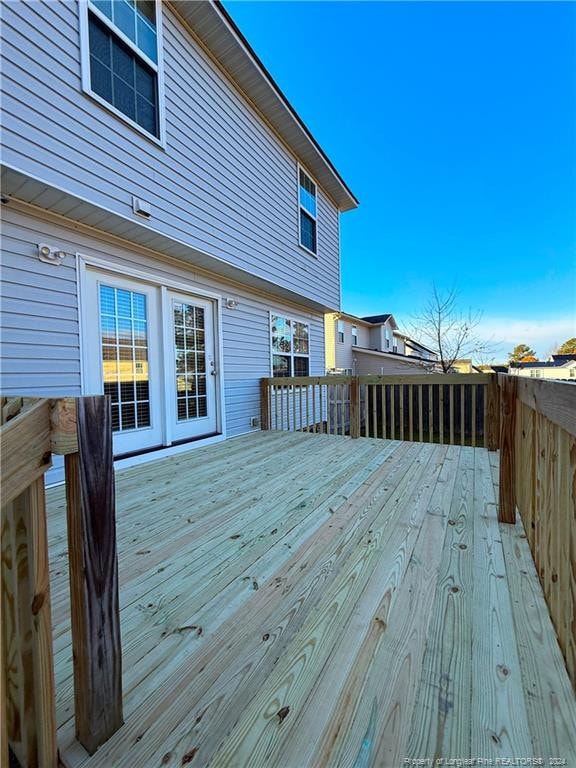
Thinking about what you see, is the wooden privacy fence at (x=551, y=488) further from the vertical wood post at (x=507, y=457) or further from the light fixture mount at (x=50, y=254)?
the light fixture mount at (x=50, y=254)

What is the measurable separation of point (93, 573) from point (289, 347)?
5.93 metres

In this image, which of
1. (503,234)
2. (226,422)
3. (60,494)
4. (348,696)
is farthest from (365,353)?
Result: (348,696)

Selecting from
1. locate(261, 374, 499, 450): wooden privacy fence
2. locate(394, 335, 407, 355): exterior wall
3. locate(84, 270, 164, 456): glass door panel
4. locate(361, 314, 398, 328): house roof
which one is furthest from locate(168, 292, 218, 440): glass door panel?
locate(394, 335, 407, 355): exterior wall

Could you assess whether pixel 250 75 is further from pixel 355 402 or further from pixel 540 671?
pixel 540 671

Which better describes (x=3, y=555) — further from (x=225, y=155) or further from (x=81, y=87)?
(x=225, y=155)

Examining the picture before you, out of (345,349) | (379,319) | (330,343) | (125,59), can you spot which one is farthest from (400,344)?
(125,59)

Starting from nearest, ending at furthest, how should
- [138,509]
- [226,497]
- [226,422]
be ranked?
[138,509]
[226,497]
[226,422]

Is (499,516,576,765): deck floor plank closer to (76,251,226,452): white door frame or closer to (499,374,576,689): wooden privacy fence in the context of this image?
(499,374,576,689): wooden privacy fence

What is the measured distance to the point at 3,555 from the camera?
802mm

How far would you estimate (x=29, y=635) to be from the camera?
76 centimetres

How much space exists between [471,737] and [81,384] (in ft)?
11.1

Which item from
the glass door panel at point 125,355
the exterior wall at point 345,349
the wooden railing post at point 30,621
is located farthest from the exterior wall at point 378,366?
the wooden railing post at point 30,621

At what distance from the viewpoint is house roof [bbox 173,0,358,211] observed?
374 centimetres

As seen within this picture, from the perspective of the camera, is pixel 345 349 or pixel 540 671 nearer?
pixel 540 671
